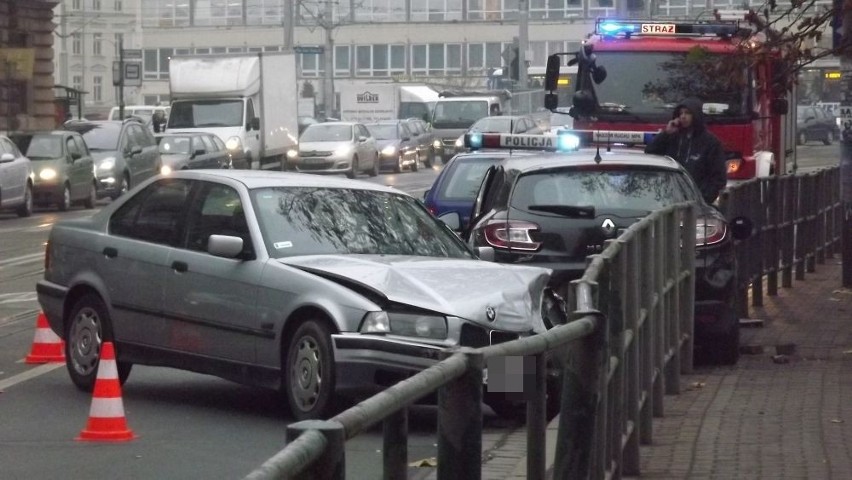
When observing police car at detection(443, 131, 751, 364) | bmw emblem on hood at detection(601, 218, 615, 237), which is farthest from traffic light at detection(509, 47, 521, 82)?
bmw emblem on hood at detection(601, 218, 615, 237)

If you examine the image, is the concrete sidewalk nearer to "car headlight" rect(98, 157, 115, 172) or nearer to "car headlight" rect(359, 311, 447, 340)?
"car headlight" rect(359, 311, 447, 340)

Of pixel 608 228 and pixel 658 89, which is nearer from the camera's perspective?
pixel 608 228

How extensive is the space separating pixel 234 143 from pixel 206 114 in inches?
60.1

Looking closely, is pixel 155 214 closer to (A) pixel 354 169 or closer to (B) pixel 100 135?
(B) pixel 100 135

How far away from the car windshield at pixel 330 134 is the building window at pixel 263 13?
46.5 meters

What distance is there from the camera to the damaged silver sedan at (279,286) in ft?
29.9

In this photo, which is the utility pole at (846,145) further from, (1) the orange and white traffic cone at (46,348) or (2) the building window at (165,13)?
(2) the building window at (165,13)

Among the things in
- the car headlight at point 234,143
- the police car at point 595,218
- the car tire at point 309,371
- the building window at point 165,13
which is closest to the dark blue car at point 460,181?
the police car at point 595,218

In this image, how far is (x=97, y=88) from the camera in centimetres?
10900

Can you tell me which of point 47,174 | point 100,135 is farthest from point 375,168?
point 47,174

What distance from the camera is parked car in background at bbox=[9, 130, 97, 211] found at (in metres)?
33.3

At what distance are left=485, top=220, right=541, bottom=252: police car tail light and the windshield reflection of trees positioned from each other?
184mm

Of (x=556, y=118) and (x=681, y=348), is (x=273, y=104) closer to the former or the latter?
(x=556, y=118)

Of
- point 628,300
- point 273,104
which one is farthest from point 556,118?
point 628,300
